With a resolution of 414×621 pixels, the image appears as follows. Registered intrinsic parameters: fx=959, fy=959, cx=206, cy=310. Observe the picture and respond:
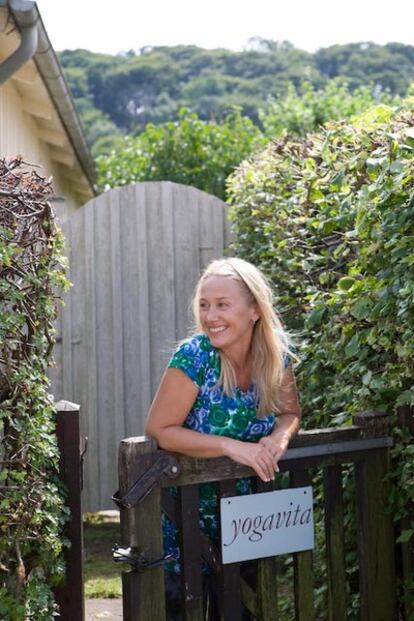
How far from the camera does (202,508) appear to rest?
3254 mm

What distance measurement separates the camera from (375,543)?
3.49 metres

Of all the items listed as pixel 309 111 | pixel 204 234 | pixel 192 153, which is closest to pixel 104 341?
pixel 204 234

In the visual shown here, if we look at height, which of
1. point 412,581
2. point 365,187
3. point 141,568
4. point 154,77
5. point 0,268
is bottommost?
point 412,581

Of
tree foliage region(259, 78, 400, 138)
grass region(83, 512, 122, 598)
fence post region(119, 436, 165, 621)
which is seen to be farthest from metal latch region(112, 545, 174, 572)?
tree foliage region(259, 78, 400, 138)

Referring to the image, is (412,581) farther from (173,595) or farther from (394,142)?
(394,142)

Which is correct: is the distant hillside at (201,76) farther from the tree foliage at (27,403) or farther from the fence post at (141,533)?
the fence post at (141,533)

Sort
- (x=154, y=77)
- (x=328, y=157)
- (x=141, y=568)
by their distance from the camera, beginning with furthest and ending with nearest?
(x=154, y=77), (x=328, y=157), (x=141, y=568)

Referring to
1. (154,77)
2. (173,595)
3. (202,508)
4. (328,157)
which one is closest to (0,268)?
(202,508)

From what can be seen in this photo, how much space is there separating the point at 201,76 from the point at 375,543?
5272 centimetres

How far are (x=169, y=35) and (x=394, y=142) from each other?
5656 centimetres

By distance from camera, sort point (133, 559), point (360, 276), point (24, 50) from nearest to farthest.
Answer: point (133, 559) → point (360, 276) → point (24, 50)

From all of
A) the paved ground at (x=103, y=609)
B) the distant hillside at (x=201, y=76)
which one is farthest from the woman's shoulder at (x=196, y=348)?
the distant hillside at (x=201, y=76)

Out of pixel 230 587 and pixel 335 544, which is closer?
pixel 230 587

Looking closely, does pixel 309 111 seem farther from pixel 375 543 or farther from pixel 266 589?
pixel 266 589
